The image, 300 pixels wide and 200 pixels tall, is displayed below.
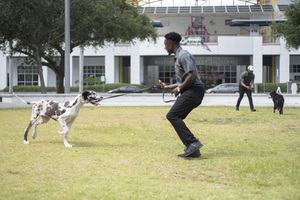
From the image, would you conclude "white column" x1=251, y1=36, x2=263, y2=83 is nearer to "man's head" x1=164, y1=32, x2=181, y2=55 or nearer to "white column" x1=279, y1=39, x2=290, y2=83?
"white column" x1=279, y1=39, x2=290, y2=83

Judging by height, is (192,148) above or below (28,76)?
below

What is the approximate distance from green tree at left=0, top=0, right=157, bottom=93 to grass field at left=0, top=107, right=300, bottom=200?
14.4 metres

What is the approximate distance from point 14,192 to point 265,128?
9.53m

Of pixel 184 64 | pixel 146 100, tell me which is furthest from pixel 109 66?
pixel 184 64

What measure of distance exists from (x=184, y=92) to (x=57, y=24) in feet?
73.9

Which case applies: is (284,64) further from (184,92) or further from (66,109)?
(184,92)

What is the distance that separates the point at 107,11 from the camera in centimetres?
3353

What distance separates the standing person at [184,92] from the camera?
8.77m

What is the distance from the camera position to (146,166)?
319 inches

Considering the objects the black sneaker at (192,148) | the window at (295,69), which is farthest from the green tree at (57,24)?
the window at (295,69)

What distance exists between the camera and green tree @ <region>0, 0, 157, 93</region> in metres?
27.0

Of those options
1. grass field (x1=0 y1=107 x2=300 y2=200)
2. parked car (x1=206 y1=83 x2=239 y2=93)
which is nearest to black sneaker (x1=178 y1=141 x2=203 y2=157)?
grass field (x1=0 y1=107 x2=300 y2=200)

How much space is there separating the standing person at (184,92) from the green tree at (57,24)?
18710 mm

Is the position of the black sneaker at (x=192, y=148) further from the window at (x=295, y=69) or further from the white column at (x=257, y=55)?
the window at (x=295, y=69)
